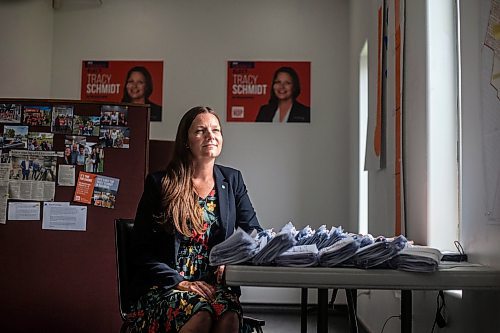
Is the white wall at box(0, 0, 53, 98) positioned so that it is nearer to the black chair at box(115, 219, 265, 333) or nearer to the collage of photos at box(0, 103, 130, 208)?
the collage of photos at box(0, 103, 130, 208)

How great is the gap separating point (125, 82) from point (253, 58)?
1276mm

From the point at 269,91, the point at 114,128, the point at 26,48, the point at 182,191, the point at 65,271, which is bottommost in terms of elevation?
the point at 65,271

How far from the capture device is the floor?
15.4ft

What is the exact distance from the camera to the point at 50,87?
5.91 metres

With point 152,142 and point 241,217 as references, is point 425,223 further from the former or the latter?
point 152,142

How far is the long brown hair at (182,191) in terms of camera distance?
217cm

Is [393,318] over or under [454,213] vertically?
under

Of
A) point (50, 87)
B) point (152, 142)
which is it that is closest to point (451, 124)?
point (152, 142)

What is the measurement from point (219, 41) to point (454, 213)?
380 cm

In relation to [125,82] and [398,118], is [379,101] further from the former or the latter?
[125,82]

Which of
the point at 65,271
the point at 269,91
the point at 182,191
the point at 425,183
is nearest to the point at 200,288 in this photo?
Answer: the point at 182,191

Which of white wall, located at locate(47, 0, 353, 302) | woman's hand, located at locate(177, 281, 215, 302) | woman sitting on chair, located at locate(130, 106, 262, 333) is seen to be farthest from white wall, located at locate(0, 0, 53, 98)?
woman's hand, located at locate(177, 281, 215, 302)

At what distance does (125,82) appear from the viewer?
19.2 ft

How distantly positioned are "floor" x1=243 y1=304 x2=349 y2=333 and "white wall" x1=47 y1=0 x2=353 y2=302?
0.10 metres
